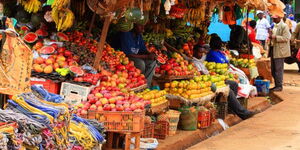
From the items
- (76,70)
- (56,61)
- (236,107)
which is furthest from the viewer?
(236,107)

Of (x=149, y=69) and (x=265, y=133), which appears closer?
(x=265, y=133)

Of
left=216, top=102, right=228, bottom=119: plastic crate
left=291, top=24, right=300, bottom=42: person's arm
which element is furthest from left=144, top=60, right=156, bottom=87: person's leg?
left=291, top=24, right=300, bottom=42: person's arm

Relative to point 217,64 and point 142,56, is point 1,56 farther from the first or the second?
point 217,64

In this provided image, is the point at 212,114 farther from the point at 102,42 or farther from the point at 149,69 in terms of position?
the point at 102,42

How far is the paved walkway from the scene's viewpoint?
8.09 m

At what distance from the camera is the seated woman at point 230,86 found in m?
10.9

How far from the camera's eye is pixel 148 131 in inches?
306

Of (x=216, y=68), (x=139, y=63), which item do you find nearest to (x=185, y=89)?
(x=139, y=63)

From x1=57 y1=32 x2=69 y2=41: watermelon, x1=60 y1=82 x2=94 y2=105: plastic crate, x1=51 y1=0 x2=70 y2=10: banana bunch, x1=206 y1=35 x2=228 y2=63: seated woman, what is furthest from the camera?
x1=206 y1=35 x2=228 y2=63: seated woman

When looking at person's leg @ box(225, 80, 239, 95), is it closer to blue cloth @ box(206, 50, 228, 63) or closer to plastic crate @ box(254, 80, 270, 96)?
blue cloth @ box(206, 50, 228, 63)

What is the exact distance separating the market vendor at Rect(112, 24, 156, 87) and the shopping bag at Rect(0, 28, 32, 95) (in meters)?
3.35

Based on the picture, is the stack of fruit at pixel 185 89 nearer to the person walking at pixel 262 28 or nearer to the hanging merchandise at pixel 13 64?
the hanging merchandise at pixel 13 64

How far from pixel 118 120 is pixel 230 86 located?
523 cm

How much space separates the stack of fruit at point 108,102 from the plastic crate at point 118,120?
8 cm
